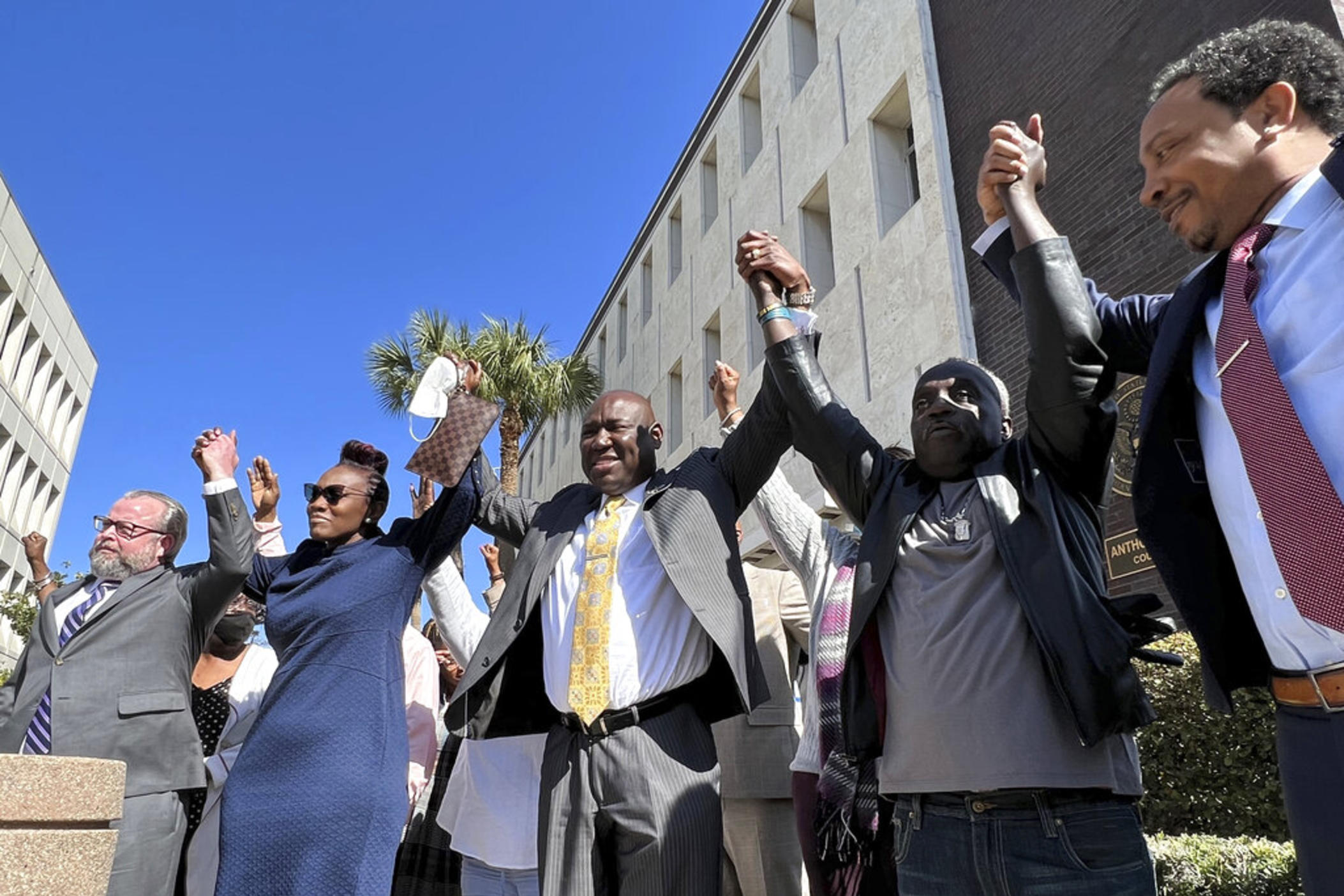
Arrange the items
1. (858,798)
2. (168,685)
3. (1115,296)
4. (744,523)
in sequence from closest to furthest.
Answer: (858,798) < (168,685) < (1115,296) < (744,523)

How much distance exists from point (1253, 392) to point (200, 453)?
11.0ft

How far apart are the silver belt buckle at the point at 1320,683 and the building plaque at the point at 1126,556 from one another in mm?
6075

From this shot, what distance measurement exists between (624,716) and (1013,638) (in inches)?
42.3

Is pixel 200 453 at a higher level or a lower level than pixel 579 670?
higher

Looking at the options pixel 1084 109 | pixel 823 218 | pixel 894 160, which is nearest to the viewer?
pixel 1084 109

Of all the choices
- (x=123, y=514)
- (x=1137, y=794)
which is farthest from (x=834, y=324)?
(x=1137, y=794)

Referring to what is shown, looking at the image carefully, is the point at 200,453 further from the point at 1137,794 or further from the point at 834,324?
the point at 834,324

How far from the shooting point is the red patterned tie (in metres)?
1.43

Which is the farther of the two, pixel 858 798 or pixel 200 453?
pixel 200 453

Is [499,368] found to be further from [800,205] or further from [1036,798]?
[1036,798]

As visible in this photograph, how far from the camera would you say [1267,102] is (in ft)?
5.92

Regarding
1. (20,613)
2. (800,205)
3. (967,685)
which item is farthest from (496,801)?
(20,613)

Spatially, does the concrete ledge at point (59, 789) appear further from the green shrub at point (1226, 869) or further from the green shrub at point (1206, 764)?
the green shrub at point (1206, 764)

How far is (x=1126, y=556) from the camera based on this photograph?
7.28m
